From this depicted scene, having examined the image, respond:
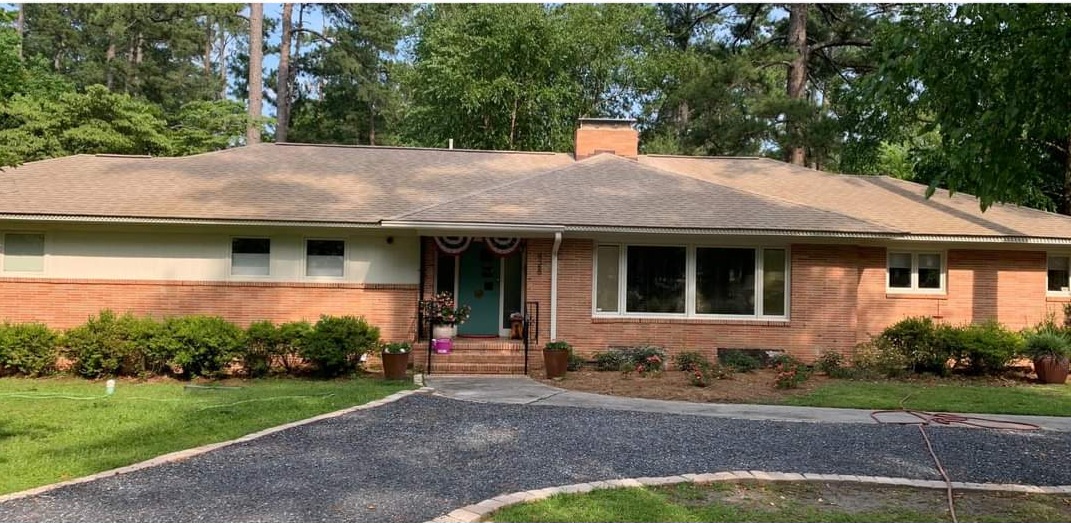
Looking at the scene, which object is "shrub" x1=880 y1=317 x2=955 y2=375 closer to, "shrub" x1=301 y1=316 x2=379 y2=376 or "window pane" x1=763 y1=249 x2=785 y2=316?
"window pane" x1=763 y1=249 x2=785 y2=316

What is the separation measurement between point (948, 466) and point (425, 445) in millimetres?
4868

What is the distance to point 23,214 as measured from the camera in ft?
38.6

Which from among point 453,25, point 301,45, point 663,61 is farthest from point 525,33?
point 301,45

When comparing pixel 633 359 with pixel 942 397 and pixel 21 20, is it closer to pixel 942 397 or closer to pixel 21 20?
pixel 942 397

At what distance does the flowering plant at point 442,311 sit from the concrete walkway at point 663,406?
1.83m

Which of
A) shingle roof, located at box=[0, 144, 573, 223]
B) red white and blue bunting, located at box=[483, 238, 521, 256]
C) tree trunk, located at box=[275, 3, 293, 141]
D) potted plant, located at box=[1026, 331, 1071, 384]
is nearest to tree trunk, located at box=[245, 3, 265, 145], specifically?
tree trunk, located at box=[275, 3, 293, 141]

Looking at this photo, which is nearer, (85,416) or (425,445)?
(425,445)

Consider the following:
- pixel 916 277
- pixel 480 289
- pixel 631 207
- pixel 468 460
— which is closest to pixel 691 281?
pixel 631 207

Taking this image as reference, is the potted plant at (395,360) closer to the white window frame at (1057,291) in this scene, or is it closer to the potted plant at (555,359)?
the potted plant at (555,359)

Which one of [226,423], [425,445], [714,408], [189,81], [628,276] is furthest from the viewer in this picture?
[189,81]

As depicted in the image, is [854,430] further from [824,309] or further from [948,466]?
[824,309]

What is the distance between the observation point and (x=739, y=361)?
11.8 metres


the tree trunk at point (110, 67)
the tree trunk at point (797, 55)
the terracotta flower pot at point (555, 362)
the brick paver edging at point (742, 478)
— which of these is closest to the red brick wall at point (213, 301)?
the terracotta flower pot at point (555, 362)

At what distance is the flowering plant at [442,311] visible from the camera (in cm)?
1218
